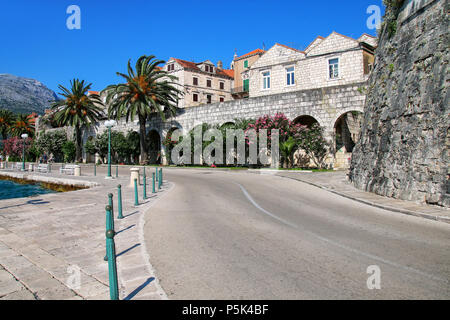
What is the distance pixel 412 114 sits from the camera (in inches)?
416

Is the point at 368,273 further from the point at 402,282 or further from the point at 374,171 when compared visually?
the point at 374,171

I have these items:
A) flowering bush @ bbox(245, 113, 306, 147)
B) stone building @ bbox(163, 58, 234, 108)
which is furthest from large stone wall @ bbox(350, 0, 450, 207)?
stone building @ bbox(163, 58, 234, 108)

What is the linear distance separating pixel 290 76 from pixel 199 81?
23.2 m

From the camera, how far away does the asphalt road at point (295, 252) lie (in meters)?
3.68

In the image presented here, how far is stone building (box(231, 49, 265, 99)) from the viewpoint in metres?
49.7

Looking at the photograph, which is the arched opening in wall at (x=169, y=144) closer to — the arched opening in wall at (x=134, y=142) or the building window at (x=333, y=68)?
the arched opening in wall at (x=134, y=142)

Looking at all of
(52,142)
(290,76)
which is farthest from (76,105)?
(290,76)

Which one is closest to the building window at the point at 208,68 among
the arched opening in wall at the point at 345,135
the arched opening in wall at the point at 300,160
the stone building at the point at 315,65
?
the stone building at the point at 315,65

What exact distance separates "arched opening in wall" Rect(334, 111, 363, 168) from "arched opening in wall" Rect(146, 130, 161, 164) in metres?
26.5

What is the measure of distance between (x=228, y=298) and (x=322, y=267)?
5.32ft

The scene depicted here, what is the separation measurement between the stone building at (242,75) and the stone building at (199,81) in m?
4.39

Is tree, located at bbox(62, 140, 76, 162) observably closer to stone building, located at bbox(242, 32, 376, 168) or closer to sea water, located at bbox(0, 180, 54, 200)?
sea water, located at bbox(0, 180, 54, 200)

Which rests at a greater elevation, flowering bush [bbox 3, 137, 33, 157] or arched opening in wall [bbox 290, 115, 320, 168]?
flowering bush [bbox 3, 137, 33, 157]

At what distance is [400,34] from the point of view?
12734mm
